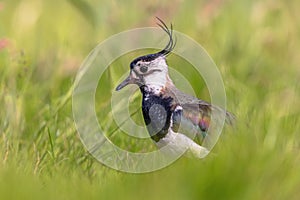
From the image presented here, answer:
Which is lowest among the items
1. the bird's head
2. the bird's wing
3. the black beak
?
the bird's wing

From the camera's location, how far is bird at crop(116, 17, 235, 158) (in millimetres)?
4020

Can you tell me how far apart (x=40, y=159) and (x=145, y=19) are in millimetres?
2133

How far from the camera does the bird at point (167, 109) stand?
4020 millimetres

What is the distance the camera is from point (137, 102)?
4.59 m

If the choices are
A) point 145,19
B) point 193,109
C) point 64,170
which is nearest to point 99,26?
point 145,19

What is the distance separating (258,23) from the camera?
644 cm

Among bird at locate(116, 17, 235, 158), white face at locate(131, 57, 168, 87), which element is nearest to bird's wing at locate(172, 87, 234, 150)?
bird at locate(116, 17, 235, 158)

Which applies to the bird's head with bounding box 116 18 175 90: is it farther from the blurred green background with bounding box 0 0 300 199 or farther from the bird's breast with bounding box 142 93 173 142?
the blurred green background with bounding box 0 0 300 199

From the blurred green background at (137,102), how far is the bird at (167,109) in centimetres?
13

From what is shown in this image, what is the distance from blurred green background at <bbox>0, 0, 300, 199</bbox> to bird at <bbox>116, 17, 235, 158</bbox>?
0.42 ft

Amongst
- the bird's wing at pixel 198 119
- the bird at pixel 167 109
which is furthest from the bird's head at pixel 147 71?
the bird's wing at pixel 198 119

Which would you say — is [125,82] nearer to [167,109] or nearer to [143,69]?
[143,69]

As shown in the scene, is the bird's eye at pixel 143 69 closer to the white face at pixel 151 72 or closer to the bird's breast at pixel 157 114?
the white face at pixel 151 72

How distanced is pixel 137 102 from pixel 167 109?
39 cm
